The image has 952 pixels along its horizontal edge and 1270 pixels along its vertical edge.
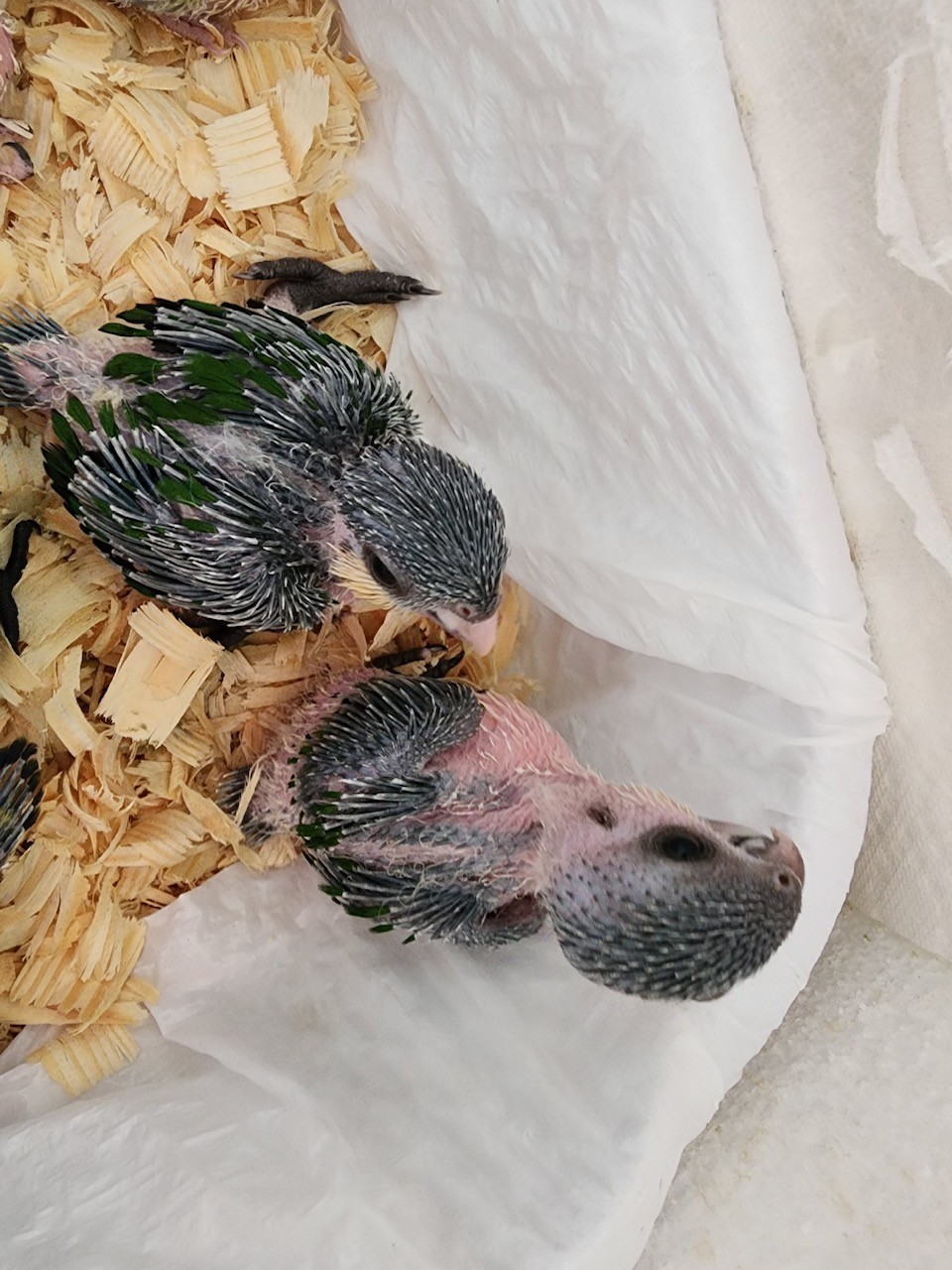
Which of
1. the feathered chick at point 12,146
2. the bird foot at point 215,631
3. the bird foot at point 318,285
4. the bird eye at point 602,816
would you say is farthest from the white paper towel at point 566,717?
the feathered chick at point 12,146

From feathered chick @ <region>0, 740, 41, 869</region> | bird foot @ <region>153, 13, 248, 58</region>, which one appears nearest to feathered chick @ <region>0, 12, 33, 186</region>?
bird foot @ <region>153, 13, 248, 58</region>

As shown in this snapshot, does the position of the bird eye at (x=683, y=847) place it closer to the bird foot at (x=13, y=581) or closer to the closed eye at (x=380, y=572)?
the closed eye at (x=380, y=572)

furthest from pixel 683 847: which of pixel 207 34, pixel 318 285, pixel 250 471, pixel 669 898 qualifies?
pixel 207 34

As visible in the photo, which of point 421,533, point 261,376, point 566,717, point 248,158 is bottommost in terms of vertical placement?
point 566,717

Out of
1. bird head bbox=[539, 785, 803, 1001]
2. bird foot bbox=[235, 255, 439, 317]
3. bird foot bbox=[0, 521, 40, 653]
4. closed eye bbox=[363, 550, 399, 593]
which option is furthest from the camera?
bird foot bbox=[235, 255, 439, 317]

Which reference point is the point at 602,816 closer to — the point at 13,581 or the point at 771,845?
the point at 771,845

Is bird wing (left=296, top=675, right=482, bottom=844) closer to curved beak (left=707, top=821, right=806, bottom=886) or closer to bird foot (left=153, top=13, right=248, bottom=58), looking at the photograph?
curved beak (left=707, top=821, right=806, bottom=886)
